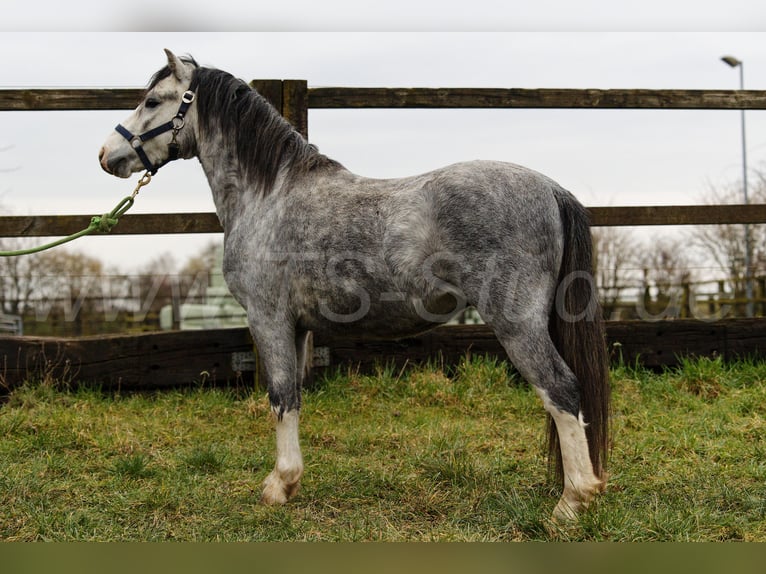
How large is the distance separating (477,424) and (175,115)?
296 cm

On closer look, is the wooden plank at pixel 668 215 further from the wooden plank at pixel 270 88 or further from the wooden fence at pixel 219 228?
the wooden plank at pixel 270 88

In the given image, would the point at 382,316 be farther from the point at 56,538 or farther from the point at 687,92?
the point at 687,92

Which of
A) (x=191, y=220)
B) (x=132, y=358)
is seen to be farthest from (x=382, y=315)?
(x=132, y=358)

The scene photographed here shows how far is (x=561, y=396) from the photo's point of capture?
311 centimetres

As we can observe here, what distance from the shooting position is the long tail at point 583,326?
332 cm

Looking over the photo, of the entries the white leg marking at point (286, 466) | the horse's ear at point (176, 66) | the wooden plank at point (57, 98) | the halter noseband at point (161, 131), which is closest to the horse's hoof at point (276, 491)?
the white leg marking at point (286, 466)

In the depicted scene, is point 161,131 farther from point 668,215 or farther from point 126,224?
point 668,215

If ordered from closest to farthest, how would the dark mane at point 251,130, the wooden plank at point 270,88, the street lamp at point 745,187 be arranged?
the dark mane at point 251,130 → the wooden plank at point 270,88 → the street lamp at point 745,187

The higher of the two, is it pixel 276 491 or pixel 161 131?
pixel 161 131

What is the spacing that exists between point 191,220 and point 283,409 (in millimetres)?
2581

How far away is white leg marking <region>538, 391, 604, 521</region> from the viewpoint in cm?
312

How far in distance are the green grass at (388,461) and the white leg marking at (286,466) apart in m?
0.12

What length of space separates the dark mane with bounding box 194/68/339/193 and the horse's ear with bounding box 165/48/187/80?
8cm

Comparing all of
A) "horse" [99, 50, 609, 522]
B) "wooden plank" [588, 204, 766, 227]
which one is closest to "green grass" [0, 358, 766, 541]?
"horse" [99, 50, 609, 522]
